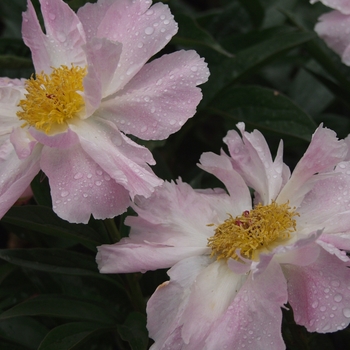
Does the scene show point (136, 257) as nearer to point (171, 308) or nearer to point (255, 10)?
point (171, 308)

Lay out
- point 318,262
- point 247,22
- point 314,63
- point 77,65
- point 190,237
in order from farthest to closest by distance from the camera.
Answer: point 247,22, point 314,63, point 77,65, point 190,237, point 318,262

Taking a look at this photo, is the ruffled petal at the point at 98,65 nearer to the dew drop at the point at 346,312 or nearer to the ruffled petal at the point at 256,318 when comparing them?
the ruffled petal at the point at 256,318

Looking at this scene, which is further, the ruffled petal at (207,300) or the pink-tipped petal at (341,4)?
the pink-tipped petal at (341,4)

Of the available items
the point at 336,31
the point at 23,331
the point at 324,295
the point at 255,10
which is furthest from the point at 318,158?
the point at 255,10

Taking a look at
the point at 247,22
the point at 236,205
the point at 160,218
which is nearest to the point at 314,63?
the point at 247,22

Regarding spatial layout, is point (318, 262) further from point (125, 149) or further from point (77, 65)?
point (77, 65)

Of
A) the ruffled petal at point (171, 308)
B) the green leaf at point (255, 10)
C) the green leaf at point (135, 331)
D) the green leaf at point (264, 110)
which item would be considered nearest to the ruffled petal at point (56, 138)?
the ruffled petal at point (171, 308)

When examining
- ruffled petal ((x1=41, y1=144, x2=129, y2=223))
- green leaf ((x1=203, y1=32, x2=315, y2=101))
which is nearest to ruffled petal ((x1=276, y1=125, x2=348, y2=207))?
ruffled petal ((x1=41, y1=144, x2=129, y2=223))
